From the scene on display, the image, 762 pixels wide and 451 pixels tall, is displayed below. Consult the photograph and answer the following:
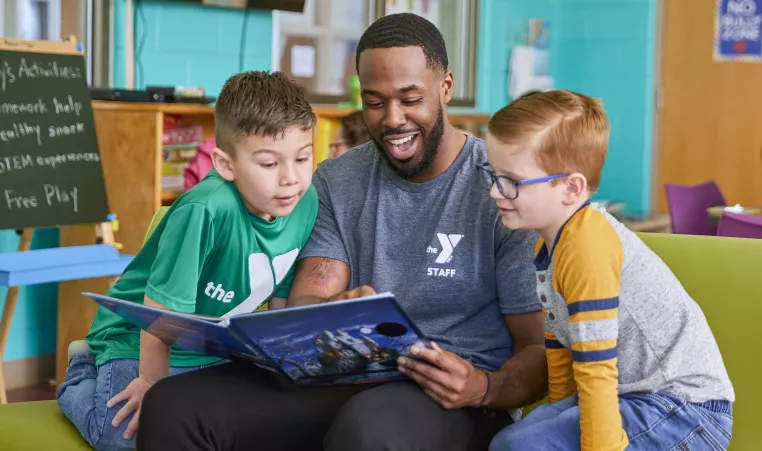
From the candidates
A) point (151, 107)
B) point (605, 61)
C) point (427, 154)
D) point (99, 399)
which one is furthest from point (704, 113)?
point (99, 399)

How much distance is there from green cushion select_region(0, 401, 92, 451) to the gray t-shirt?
0.57 m

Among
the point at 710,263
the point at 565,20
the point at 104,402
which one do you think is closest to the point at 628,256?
the point at 710,263

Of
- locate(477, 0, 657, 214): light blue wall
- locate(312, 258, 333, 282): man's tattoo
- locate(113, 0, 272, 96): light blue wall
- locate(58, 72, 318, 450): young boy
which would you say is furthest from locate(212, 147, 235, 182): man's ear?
locate(477, 0, 657, 214): light blue wall

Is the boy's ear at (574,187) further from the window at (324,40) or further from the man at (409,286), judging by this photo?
the window at (324,40)

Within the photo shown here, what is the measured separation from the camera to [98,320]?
6.87ft

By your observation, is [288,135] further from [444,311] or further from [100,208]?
[100,208]

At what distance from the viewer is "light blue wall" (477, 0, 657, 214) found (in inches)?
275

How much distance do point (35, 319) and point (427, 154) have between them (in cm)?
262

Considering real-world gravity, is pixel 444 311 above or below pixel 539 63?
below

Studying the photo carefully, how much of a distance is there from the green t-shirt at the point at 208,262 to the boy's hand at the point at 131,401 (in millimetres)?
110

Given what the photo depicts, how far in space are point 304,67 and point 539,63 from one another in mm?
2295

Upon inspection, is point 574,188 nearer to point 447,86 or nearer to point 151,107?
point 447,86

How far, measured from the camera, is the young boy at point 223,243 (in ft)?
5.94

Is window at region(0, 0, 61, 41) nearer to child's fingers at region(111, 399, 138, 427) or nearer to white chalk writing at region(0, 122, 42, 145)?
white chalk writing at region(0, 122, 42, 145)
